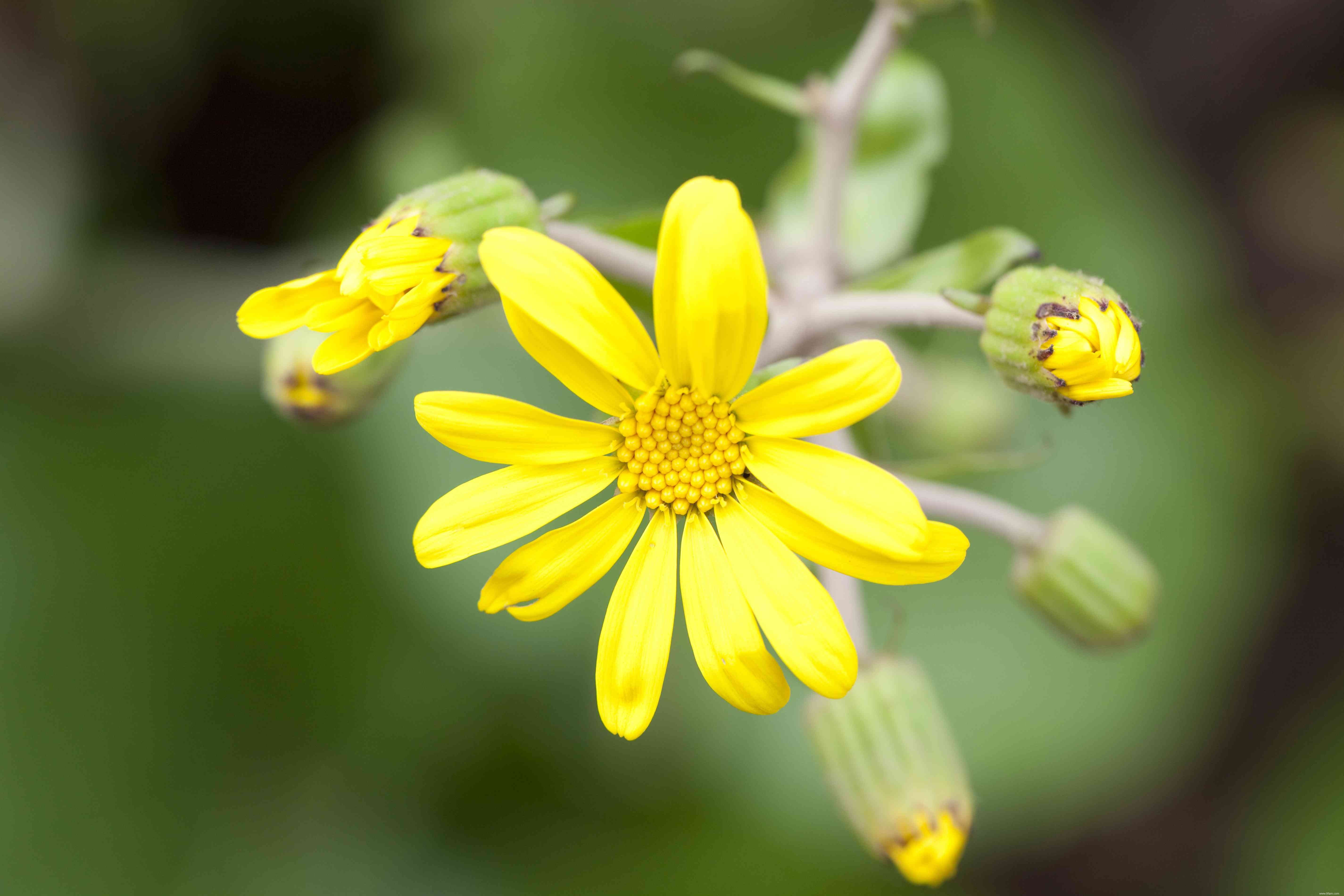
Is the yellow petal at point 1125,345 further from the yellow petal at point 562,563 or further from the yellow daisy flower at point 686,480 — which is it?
the yellow petal at point 562,563

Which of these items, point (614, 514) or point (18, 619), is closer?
point (614, 514)

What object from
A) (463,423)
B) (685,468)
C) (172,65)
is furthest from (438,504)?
(172,65)

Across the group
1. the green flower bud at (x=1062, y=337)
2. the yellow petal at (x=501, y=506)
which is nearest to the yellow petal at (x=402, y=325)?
the yellow petal at (x=501, y=506)

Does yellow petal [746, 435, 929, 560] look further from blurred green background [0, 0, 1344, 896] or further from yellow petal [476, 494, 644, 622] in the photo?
blurred green background [0, 0, 1344, 896]

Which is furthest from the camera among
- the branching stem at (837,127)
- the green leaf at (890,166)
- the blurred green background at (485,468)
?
the blurred green background at (485,468)

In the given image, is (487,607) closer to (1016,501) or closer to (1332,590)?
(1016,501)

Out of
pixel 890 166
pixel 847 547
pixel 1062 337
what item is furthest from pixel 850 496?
pixel 890 166
